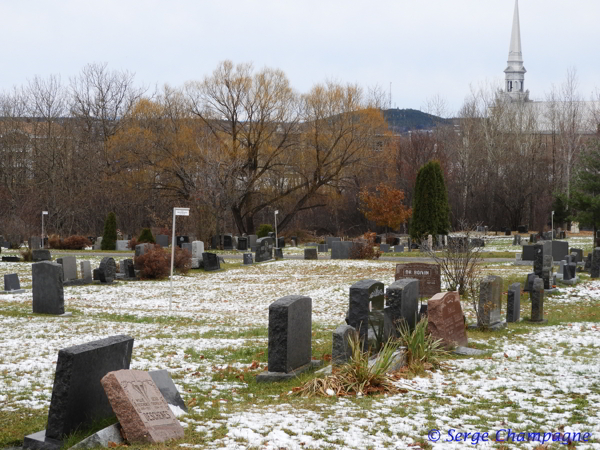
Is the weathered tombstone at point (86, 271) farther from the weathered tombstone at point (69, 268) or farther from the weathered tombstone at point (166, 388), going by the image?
the weathered tombstone at point (166, 388)

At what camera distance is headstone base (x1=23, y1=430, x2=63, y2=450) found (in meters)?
5.66

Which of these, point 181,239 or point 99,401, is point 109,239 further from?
point 99,401

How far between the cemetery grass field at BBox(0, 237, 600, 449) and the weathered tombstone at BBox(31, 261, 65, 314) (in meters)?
0.47

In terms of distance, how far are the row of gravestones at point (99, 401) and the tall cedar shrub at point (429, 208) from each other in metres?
30.9

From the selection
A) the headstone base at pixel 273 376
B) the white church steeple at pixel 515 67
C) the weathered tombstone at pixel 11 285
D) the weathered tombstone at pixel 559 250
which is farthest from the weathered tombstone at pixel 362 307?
the white church steeple at pixel 515 67

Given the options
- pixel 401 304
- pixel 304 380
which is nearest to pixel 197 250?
pixel 401 304

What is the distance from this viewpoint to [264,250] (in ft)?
100

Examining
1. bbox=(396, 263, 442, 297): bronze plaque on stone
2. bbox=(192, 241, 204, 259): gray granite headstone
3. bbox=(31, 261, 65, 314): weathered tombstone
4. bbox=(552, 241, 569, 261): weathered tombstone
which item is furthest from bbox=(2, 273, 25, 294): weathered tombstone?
bbox=(552, 241, 569, 261): weathered tombstone

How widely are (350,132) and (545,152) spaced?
28803 millimetres

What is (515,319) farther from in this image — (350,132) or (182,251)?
(350,132)

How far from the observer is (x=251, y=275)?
A: 2533cm

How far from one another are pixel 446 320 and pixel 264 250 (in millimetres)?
20595

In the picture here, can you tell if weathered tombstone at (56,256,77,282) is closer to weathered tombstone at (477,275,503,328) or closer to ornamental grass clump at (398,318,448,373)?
weathered tombstone at (477,275,503,328)

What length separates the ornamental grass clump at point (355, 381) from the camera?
760 centimetres
